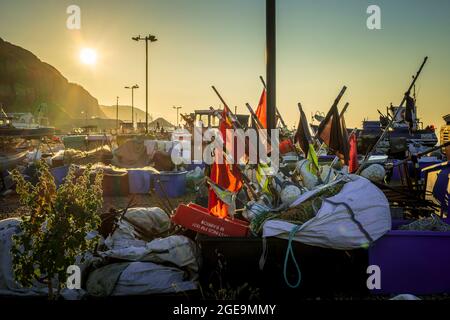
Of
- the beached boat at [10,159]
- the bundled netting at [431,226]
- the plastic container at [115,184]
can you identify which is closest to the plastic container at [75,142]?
the beached boat at [10,159]

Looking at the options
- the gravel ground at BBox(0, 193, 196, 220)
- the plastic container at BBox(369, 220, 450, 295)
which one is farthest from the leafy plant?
the gravel ground at BBox(0, 193, 196, 220)

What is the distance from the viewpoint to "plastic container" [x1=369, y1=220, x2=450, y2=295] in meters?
4.12

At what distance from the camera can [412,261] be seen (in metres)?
4.16

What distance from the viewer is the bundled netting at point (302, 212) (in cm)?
436

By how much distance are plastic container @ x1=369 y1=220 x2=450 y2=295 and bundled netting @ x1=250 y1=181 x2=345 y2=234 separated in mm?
714

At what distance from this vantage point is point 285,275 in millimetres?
4047

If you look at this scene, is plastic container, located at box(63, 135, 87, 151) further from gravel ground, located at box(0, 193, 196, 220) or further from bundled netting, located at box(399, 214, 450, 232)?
bundled netting, located at box(399, 214, 450, 232)

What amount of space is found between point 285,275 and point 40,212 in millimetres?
2499

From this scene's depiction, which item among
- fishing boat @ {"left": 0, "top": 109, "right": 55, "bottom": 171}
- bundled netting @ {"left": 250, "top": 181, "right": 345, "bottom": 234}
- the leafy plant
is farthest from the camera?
fishing boat @ {"left": 0, "top": 109, "right": 55, "bottom": 171}

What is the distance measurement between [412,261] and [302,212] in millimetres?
1267

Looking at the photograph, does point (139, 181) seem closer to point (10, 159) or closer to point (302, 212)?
point (10, 159)

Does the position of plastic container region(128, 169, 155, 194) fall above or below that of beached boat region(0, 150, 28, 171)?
below

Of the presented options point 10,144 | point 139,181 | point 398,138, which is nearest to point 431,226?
point 139,181

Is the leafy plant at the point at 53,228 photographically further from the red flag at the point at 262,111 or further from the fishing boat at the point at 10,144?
the fishing boat at the point at 10,144
